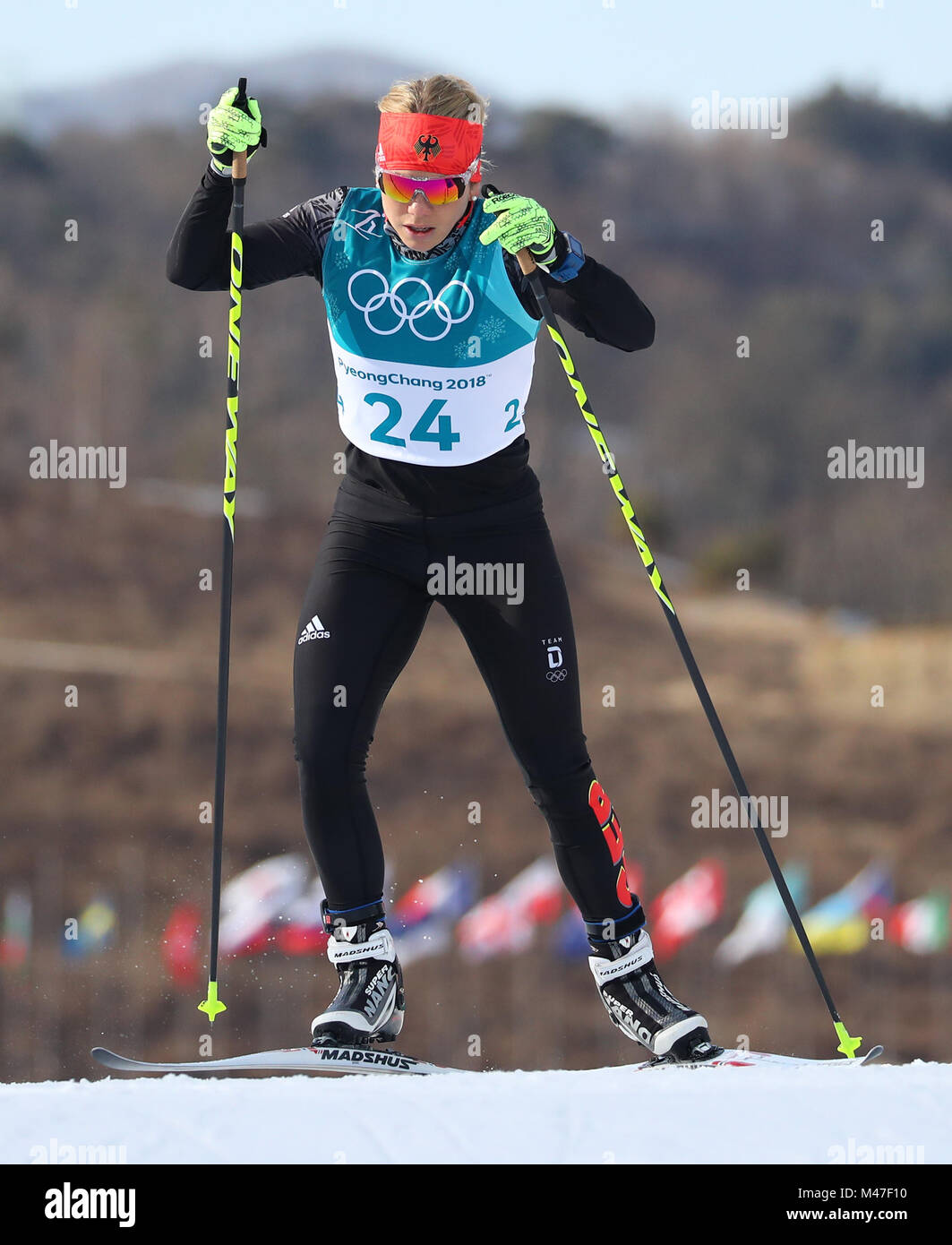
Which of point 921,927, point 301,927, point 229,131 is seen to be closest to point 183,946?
point 301,927

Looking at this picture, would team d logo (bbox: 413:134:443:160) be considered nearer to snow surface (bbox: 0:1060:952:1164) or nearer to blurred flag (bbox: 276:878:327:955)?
snow surface (bbox: 0:1060:952:1164)

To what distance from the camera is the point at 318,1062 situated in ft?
14.8

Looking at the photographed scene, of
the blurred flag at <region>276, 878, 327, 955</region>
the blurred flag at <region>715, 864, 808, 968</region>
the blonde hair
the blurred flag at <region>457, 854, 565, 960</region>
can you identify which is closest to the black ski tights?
the blonde hair

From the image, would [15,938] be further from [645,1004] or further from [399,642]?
[399,642]

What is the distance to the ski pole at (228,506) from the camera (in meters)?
4.36

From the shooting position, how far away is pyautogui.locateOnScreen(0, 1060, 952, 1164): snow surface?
3.45 meters

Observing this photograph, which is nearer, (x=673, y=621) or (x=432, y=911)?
(x=673, y=621)

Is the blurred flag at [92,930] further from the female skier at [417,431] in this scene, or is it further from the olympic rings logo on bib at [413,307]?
the olympic rings logo on bib at [413,307]

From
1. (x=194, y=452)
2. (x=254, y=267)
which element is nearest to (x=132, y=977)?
(x=254, y=267)

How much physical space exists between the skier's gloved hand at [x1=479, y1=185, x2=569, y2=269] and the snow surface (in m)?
2.28

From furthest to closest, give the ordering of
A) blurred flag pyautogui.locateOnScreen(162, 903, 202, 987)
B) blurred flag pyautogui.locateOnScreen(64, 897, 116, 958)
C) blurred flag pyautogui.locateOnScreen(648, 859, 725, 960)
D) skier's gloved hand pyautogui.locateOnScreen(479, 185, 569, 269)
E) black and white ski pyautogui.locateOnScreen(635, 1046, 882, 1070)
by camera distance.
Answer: blurred flag pyautogui.locateOnScreen(162, 903, 202, 987) → blurred flag pyautogui.locateOnScreen(64, 897, 116, 958) → blurred flag pyautogui.locateOnScreen(648, 859, 725, 960) → black and white ski pyautogui.locateOnScreen(635, 1046, 882, 1070) → skier's gloved hand pyautogui.locateOnScreen(479, 185, 569, 269)

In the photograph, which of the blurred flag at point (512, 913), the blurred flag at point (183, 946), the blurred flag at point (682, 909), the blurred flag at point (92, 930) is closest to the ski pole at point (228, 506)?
the blurred flag at point (512, 913)

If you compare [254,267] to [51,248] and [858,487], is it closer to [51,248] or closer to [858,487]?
[858,487]

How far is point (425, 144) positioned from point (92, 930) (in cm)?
2384
